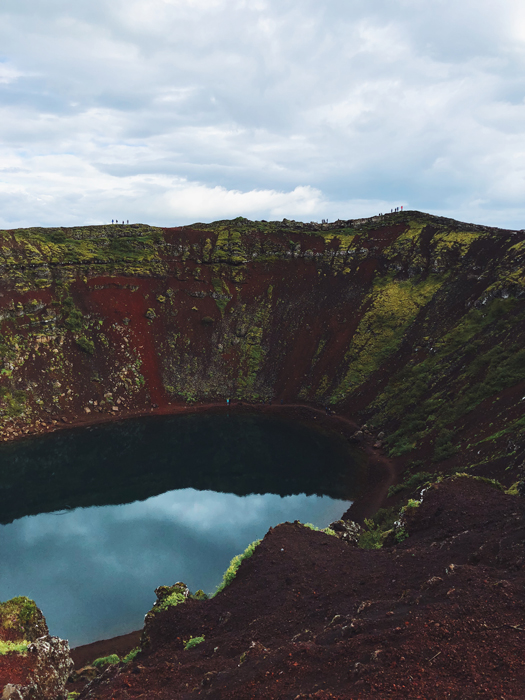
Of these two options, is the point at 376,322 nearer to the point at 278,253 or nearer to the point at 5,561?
the point at 278,253

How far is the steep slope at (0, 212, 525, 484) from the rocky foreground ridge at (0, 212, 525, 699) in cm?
27

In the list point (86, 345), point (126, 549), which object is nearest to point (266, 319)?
point (86, 345)

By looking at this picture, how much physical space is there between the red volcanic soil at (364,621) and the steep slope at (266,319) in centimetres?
1898

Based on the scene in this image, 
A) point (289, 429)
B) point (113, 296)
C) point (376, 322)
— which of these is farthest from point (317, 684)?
point (113, 296)

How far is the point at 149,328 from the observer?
59438 mm

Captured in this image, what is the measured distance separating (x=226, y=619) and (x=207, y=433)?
32136 mm

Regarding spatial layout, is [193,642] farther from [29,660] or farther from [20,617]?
[20,617]

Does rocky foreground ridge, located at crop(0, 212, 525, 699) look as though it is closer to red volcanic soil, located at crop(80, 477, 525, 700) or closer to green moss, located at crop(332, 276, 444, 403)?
red volcanic soil, located at crop(80, 477, 525, 700)

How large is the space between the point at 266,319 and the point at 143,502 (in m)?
33.8

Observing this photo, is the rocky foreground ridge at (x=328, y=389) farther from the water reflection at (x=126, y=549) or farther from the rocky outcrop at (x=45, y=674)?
the water reflection at (x=126, y=549)

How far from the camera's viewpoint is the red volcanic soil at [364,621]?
862 centimetres

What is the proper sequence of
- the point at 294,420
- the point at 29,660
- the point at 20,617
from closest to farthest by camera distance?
1. the point at 29,660
2. the point at 20,617
3. the point at 294,420

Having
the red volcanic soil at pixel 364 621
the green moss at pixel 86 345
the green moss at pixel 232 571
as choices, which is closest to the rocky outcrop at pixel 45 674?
the red volcanic soil at pixel 364 621

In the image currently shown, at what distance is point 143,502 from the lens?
35.0 meters
